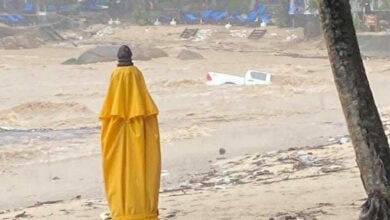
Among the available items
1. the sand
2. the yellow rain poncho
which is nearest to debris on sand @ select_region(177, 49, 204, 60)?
the sand

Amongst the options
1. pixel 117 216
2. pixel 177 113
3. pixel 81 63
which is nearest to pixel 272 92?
pixel 177 113

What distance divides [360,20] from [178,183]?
2306cm

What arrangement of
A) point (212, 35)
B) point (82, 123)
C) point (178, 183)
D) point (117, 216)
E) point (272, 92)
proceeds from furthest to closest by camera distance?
1. point (212, 35)
2. point (272, 92)
3. point (82, 123)
4. point (178, 183)
5. point (117, 216)

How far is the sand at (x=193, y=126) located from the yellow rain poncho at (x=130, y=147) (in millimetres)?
1677

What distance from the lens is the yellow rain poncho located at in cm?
603

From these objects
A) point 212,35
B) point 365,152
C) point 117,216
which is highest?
point 365,152

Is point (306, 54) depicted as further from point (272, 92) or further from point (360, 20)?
point (272, 92)

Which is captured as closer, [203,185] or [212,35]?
[203,185]

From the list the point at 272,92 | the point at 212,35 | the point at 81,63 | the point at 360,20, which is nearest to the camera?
the point at 272,92

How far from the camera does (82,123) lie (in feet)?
62.3

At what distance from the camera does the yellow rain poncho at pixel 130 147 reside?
19.8 feet

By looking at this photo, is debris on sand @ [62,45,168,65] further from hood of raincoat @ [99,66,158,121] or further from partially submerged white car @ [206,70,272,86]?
hood of raincoat @ [99,66,158,121]

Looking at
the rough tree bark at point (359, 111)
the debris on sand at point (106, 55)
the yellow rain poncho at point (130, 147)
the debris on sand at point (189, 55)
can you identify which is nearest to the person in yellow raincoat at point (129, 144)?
the yellow rain poncho at point (130, 147)

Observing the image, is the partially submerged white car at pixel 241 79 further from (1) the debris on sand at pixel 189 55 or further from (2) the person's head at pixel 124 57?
(2) the person's head at pixel 124 57
